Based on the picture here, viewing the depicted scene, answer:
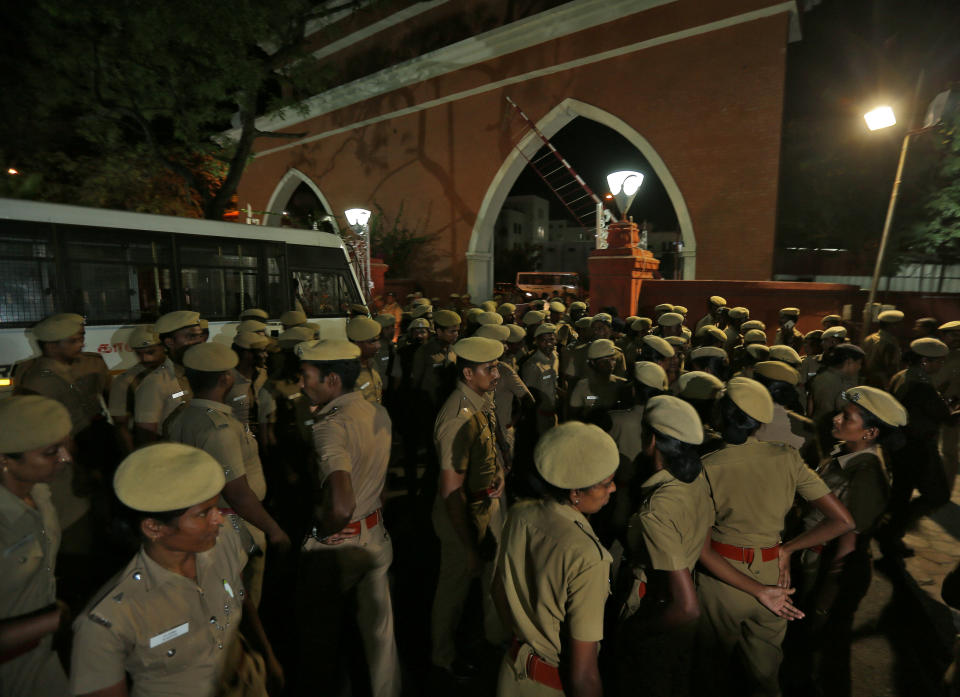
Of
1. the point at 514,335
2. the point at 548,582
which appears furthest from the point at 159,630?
the point at 514,335

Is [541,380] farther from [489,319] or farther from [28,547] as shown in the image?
[28,547]

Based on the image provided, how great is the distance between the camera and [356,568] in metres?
2.46

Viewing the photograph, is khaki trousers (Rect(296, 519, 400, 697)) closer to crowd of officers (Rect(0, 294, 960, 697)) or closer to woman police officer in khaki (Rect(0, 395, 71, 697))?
crowd of officers (Rect(0, 294, 960, 697))

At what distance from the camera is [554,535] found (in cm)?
162

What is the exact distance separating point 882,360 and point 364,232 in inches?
496

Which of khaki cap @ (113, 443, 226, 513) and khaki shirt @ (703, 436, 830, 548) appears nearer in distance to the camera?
khaki cap @ (113, 443, 226, 513)

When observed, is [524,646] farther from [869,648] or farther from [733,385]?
[869,648]

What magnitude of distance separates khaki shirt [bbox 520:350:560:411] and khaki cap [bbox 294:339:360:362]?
299cm

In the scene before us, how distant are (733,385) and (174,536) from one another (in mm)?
2413

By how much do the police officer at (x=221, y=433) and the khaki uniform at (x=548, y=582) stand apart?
132 cm

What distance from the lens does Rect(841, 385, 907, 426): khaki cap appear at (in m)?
2.57

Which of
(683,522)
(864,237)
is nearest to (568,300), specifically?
(864,237)

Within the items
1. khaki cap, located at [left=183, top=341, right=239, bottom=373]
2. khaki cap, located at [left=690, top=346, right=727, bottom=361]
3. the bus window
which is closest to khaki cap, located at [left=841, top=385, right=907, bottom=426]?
khaki cap, located at [left=690, top=346, right=727, bottom=361]

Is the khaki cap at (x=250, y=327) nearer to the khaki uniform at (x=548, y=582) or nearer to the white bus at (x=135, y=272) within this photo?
the white bus at (x=135, y=272)
